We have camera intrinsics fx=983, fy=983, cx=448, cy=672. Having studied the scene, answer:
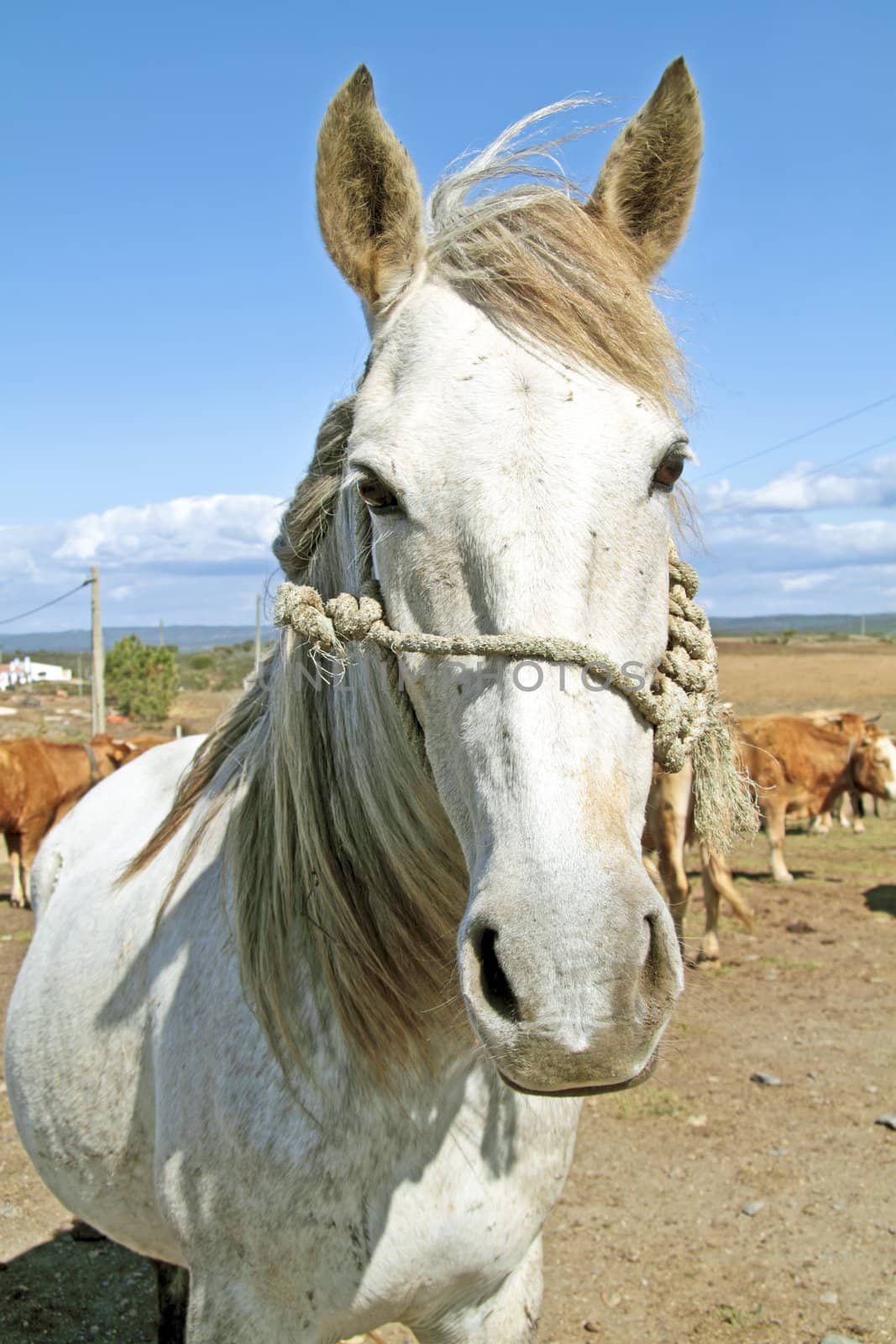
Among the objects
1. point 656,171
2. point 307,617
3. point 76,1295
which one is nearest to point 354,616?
point 307,617

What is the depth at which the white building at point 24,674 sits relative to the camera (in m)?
51.6

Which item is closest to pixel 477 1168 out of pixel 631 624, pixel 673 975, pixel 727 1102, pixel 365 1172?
pixel 365 1172

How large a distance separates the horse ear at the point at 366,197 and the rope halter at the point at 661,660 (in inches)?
23.2

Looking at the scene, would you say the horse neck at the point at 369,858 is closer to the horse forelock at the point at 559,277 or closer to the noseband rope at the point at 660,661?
the noseband rope at the point at 660,661

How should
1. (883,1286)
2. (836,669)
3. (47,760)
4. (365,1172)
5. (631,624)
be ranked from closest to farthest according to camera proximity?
1. (631,624)
2. (365,1172)
3. (883,1286)
4. (47,760)
5. (836,669)

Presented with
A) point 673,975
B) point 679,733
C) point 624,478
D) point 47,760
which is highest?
point 624,478

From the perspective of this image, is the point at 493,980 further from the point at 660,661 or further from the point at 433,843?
the point at 660,661

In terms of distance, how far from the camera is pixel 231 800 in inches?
83.8

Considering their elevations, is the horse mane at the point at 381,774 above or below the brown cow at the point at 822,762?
above

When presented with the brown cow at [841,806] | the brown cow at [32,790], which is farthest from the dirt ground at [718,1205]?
the brown cow at [841,806]

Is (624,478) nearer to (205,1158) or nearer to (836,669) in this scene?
(205,1158)

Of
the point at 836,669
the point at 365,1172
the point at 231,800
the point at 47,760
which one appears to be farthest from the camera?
the point at 836,669

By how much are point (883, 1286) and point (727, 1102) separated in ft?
5.27

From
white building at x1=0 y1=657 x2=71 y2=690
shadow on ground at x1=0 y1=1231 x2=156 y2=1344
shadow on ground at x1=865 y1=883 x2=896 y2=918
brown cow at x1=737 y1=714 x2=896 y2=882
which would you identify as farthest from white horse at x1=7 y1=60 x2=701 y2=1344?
white building at x1=0 y1=657 x2=71 y2=690
